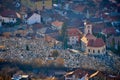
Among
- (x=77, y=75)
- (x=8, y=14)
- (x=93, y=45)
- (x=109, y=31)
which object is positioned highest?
(x=8, y=14)

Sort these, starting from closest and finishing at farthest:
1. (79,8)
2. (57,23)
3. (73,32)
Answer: (73,32), (57,23), (79,8)

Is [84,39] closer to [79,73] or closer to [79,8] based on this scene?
[79,73]

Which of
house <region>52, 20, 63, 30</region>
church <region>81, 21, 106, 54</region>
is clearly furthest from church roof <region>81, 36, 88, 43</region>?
house <region>52, 20, 63, 30</region>

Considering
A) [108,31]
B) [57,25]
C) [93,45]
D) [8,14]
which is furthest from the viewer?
[8,14]

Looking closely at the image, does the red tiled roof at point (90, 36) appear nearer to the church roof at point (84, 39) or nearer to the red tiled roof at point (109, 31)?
the church roof at point (84, 39)

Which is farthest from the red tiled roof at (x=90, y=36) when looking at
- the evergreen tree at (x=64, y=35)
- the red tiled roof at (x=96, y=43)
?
the evergreen tree at (x=64, y=35)

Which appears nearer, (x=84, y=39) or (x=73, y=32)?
(x=84, y=39)

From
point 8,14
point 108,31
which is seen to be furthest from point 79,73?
point 8,14

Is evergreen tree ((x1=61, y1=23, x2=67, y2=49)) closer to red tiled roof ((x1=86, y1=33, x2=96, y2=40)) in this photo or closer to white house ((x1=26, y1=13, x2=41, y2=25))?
red tiled roof ((x1=86, y1=33, x2=96, y2=40))

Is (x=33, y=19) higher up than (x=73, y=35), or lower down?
higher up
